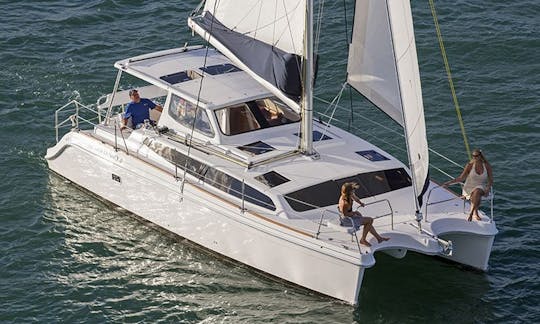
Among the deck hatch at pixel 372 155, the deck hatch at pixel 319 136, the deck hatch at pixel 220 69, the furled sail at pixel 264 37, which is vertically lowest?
the deck hatch at pixel 372 155

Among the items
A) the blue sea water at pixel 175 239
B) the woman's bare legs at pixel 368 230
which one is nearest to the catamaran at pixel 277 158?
the woman's bare legs at pixel 368 230

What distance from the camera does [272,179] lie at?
914 inches

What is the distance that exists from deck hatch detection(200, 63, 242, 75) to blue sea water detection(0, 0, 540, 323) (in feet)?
12.7

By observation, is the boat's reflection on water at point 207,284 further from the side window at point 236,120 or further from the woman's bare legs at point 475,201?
the side window at point 236,120

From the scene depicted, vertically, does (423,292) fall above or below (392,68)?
below

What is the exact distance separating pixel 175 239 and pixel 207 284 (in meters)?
1.80

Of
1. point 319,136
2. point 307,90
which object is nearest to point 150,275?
point 319,136

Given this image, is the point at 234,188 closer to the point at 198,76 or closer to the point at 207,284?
the point at 207,284

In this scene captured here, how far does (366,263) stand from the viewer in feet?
69.3

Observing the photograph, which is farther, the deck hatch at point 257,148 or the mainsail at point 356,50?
the deck hatch at point 257,148

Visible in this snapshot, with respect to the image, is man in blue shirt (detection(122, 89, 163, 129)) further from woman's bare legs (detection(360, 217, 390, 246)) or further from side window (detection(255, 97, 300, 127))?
woman's bare legs (detection(360, 217, 390, 246))

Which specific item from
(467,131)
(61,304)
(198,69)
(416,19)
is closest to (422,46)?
(416,19)

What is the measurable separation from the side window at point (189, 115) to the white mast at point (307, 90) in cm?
216

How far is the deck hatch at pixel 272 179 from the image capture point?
909 inches
